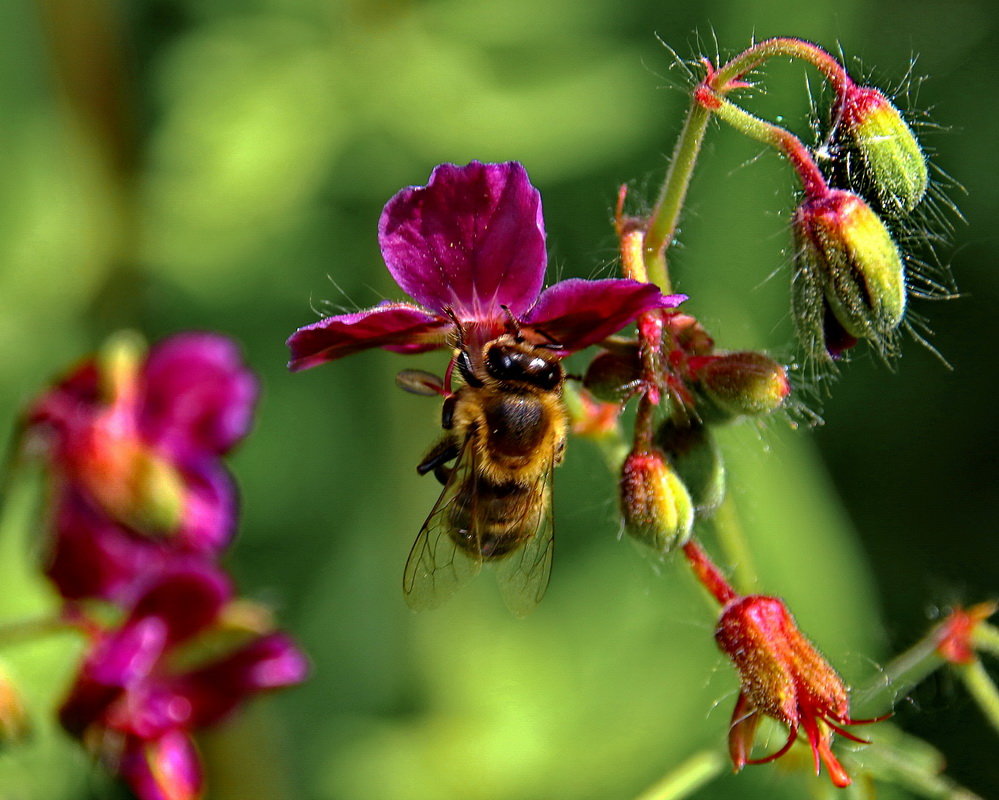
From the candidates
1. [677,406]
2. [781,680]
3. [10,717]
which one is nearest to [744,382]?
[677,406]

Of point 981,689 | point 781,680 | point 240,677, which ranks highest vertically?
point 240,677

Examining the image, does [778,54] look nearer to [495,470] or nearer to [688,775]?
[495,470]

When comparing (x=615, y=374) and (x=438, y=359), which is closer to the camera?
(x=615, y=374)

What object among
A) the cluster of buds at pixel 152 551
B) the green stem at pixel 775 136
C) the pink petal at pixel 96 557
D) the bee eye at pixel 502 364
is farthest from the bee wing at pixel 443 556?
the pink petal at pixel 96 557

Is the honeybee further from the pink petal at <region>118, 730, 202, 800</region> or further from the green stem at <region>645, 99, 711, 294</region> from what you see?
the pink petal at <region>118, 730, 202, 800</region>

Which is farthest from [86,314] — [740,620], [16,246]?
[740,620]

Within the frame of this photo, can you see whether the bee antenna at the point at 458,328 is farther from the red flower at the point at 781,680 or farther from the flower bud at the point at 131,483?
the flower bud at the point at 131,483

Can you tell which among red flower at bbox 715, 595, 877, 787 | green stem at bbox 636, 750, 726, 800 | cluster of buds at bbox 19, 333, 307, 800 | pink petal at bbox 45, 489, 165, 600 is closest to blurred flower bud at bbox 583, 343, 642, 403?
red flower at bbox 715, 595, 877, 787
